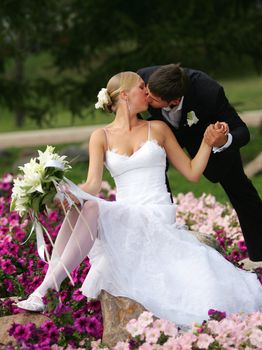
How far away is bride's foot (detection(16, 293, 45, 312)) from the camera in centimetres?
517

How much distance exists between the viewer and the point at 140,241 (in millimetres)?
5344

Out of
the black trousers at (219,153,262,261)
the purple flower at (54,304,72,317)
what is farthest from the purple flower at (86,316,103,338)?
the black trousers at (219,153,262,261)

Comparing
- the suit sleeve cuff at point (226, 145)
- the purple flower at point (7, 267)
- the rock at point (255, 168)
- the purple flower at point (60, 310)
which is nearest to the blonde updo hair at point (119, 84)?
the suit sleeve cuff at point (226, 145)

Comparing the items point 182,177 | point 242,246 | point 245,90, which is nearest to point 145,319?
point 242,246

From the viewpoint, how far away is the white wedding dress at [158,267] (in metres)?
5.25

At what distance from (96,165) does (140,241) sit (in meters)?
0.53

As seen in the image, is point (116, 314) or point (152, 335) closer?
point (152, 335)

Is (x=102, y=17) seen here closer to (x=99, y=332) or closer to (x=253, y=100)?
(x=99, y=332)

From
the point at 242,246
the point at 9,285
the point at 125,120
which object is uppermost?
the point at 125,120

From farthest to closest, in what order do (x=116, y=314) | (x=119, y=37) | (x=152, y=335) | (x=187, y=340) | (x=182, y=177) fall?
(x=119, y=37) → (x=182, y=177) → (x=116, y=314) → (x=152, y=335) → (x=187, y=340)

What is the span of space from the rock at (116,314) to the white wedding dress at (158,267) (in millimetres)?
99

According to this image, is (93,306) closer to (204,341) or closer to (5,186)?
(204,341)

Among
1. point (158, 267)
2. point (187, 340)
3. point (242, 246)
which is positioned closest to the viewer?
point (187, 340)

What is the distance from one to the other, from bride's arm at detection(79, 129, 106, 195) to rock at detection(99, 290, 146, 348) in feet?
2.08
